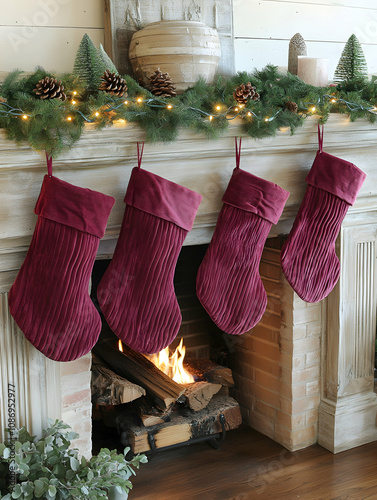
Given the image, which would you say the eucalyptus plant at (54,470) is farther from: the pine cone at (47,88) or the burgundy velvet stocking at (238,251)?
the pine cone at (47,88)

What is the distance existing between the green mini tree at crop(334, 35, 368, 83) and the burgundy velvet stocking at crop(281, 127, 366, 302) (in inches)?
11.3

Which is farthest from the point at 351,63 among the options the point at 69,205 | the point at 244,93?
the point at 69,205

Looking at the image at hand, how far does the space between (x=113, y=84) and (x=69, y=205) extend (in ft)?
1.18

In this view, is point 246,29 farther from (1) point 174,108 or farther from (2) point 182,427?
(2) point 182,427

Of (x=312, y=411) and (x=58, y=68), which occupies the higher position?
(x=58, y=68)

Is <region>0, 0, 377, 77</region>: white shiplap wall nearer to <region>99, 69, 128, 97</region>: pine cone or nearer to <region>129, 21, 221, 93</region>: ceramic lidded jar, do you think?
<region>129, 21, 221, 93</region>: ceramic lidded jar

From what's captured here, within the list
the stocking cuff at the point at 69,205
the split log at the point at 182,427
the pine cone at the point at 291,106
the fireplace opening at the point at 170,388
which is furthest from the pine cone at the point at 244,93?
the split log at the point at 182,427

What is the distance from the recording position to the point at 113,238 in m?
1.95

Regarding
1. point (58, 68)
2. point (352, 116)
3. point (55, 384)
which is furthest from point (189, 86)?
point (55, 384)

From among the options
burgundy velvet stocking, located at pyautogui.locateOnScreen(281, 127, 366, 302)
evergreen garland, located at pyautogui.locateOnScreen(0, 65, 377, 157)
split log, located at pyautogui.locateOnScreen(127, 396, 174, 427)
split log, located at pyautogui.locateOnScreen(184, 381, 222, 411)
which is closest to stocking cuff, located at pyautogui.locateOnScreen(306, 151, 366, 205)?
burgundy velvet stocking, located at pyautogui.locateOnScreen(281, 127, 366, 302)

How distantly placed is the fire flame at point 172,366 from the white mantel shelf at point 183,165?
2.15ft

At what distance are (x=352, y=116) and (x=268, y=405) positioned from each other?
4.00ft

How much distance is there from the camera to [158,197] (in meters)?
1.83

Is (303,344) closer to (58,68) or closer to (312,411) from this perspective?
(312,411)
